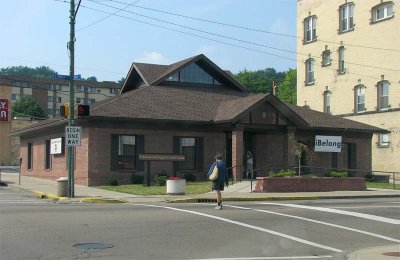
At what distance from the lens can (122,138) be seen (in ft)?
102

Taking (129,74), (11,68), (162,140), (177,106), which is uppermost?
(11,68)

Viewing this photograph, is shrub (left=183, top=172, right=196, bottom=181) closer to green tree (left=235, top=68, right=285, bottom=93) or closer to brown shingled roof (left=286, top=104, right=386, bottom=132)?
brown shingled roof (left=286, top=104, right=386, bottom=132)

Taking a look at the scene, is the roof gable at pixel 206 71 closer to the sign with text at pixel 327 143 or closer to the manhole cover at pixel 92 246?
the sign with text at pixel 327 143

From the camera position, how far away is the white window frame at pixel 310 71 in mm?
56594

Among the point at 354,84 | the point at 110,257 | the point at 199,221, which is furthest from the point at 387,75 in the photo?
the point at 110,257

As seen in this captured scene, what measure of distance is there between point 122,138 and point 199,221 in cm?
1714

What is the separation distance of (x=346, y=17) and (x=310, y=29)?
5437 millimetres

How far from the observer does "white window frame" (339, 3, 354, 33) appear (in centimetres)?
5134

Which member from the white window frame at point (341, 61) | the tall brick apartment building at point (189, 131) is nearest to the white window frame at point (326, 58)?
the white window frame at point (341, 61)

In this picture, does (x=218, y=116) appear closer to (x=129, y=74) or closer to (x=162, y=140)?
(x=162, y=140)

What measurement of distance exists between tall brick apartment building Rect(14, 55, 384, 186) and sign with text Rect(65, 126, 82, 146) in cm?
637

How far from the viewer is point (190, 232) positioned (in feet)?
41.5

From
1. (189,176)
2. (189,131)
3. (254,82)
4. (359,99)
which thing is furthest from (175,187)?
(254,82)

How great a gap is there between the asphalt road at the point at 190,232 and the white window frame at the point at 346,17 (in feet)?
120
